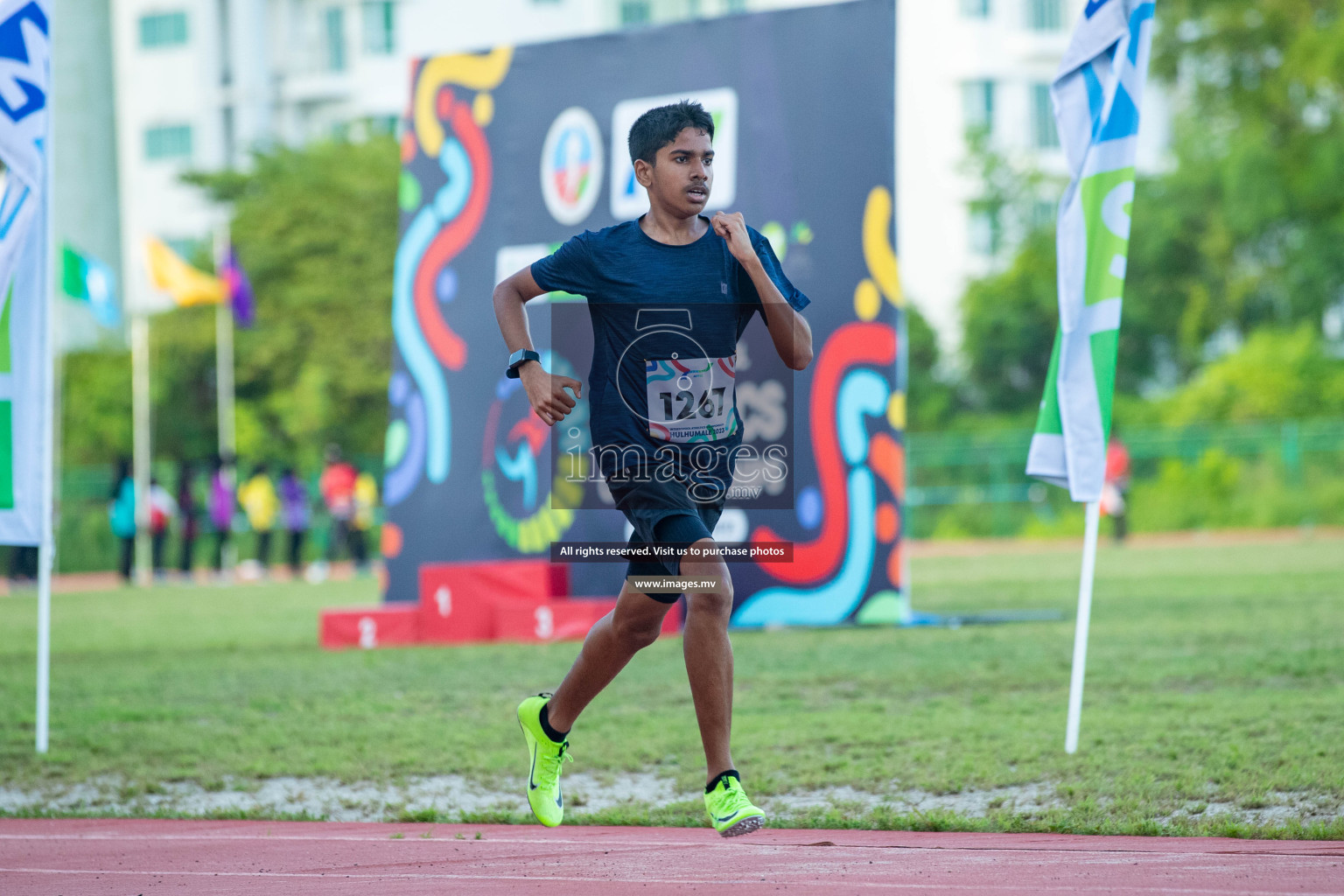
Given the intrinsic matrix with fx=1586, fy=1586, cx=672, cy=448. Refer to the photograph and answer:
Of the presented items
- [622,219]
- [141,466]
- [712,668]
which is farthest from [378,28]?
[712,668]

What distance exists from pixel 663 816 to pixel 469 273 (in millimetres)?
8775

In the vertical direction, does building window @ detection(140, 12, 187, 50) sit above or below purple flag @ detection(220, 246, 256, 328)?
above

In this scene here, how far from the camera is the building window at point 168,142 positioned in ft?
169

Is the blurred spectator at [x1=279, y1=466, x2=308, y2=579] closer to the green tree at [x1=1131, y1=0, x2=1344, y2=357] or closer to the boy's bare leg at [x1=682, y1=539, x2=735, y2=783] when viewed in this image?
the green tree at [x1=1131, y1=0, x2=1344, y2=357]

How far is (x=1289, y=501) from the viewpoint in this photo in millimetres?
30719

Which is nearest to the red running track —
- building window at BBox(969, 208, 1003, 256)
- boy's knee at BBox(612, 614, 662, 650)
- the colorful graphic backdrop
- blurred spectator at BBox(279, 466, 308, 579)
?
boy's knee at BBox(612, 614, 662, 650)

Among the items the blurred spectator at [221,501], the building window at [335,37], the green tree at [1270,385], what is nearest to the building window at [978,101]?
the green tree at [1270,385]

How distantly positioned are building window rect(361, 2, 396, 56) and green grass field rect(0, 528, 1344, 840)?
40.1 metres

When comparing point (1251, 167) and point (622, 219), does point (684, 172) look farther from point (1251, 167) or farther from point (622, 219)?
point (1251, 167)

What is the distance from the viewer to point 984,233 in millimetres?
46531

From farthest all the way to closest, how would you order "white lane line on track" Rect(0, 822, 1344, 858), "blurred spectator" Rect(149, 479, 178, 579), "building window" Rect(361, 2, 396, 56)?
1. "building window" Rect(361, 2, 396, 56)
2. "blurred spectator" Rect(149, 479, 178, 579)
3. "white lane line on track" Rect(0, 822, 1344, 858)

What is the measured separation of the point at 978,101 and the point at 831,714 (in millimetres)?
42427

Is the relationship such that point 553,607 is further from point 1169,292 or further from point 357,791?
point 1169,292

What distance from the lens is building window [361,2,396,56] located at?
→ 168 ft
